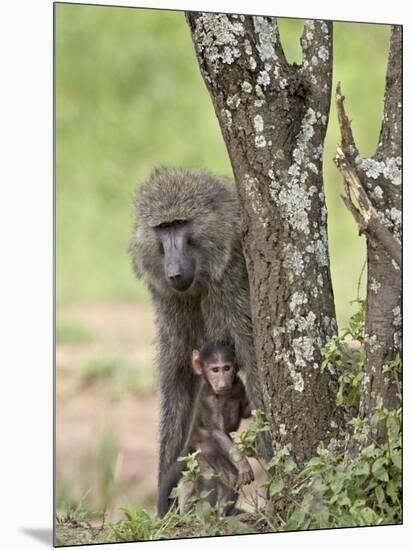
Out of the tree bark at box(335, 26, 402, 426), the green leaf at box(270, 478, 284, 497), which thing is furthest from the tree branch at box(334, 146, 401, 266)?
the green leaf at box(270, 478, 284, 497)

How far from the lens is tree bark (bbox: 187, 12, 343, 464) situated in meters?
5.20

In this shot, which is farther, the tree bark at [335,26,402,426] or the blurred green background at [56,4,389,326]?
the blurred green background at [56,4,389,326]

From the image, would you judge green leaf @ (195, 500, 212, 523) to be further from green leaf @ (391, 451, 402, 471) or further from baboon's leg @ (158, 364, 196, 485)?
green leaf @ (391, 451, 402, 471)

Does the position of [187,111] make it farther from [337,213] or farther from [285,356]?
[285,356]

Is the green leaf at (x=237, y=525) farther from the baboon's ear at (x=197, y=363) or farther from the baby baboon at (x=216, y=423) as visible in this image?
the baboon's ear at (x=197, y=363)

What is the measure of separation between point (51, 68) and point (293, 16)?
40.0 inches

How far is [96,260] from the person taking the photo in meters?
7.21

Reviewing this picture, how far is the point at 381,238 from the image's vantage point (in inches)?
205

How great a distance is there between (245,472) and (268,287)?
740 millimetres

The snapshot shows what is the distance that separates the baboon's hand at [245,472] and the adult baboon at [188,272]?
24 centimetres

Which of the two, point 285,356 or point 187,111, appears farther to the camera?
point 187,111

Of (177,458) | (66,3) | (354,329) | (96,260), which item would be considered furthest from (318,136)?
(96,260)

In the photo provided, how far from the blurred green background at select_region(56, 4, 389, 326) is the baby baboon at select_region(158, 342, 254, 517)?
0.57 m

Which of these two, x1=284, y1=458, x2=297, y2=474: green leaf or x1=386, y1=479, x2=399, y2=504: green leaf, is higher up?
x1=284, y1=458, x2=297, y2=474: green leaf
